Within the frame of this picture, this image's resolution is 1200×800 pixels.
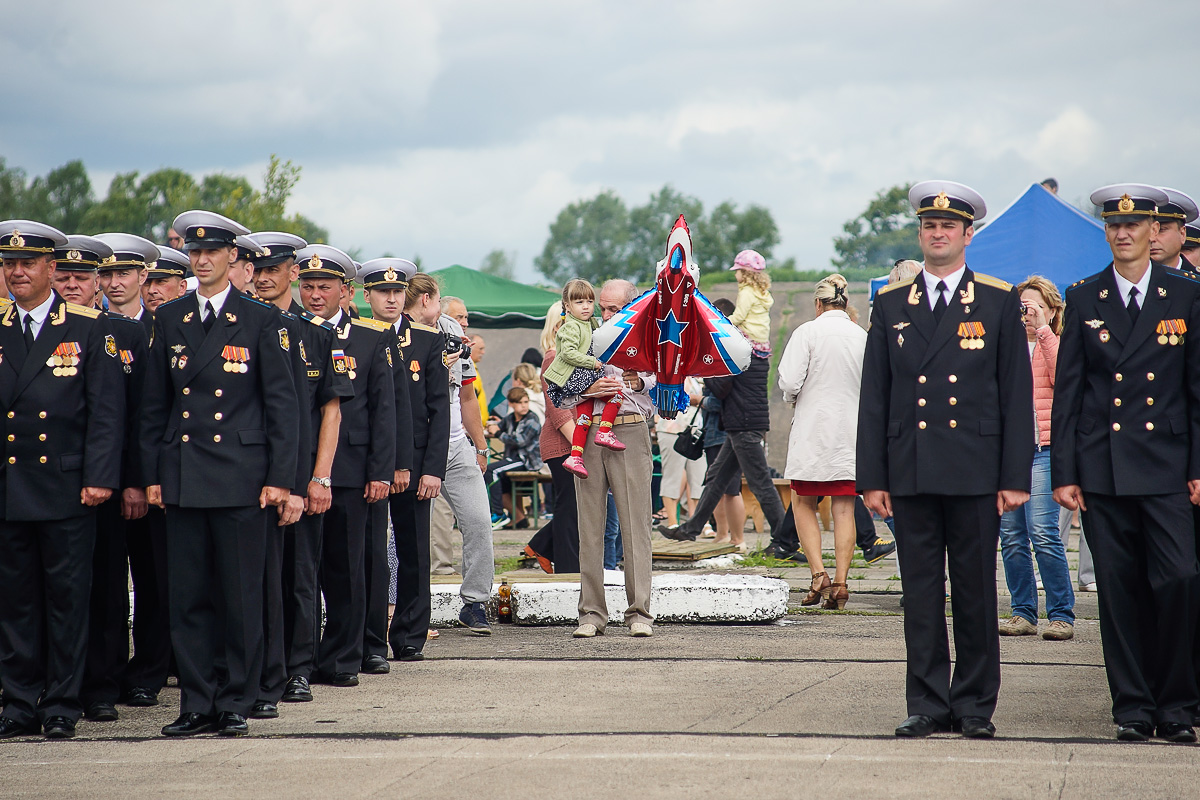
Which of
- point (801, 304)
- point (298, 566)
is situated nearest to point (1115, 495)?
point (298, 566)

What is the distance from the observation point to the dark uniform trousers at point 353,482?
7121 mm

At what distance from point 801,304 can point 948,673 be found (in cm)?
2620

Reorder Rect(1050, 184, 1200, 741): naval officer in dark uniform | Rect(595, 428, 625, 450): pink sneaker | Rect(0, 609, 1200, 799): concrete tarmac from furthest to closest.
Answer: Rect(595, 428, 625, 450): pink sneaker, Rect(1050, 184, 1200, 741): naval officer in dark uniform, Rect(0, 609, 1200, 799): concrete tarmac

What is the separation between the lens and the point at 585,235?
108m

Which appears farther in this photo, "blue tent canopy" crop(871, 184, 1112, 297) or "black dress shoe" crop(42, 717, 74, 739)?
"blue tent canopy" crop(871, 184, 1112, 297)

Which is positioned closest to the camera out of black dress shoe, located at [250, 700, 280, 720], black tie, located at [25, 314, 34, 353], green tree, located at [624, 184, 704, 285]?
black tie, located at [25, 314, 34, 353]

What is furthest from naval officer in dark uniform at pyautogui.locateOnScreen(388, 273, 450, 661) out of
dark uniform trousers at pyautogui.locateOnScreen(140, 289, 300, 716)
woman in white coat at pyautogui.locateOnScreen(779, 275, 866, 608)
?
woman in white coat at pyautogui.locateOnScreen(779, 275, 866, 608)

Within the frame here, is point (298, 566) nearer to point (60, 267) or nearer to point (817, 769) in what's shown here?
point (60, 267)

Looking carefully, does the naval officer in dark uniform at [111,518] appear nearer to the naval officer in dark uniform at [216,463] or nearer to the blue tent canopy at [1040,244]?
the naval officer in dark uniform at [216,463]

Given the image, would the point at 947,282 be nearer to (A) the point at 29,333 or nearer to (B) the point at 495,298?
(A) the point at 29,333

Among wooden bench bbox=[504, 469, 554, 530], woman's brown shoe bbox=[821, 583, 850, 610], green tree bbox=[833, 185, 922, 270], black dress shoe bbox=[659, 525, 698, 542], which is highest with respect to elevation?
green tree bbox=[833, 185, 922, 270]

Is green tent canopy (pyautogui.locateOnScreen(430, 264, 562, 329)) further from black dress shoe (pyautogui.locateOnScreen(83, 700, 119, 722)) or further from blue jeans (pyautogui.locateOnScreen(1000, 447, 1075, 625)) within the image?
black dress shoe (pyautogui.locateOnScreen(83, 700, 119, 722))

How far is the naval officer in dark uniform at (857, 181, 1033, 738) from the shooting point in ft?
18.3

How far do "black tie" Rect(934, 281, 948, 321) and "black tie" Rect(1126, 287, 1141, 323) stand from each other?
0.83m
